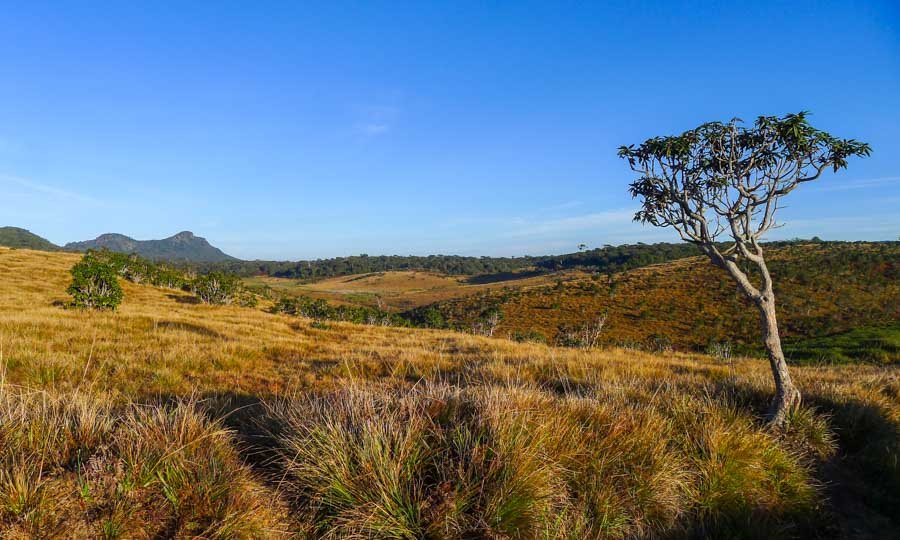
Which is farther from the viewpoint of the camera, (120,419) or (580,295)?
(580,295)

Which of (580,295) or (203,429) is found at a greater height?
(203,429)

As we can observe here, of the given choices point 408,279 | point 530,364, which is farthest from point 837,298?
point 408,279

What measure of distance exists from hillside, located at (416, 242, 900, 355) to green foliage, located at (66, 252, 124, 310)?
125 feet

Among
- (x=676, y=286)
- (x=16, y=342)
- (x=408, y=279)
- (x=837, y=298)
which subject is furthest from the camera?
(x=408, y=279)

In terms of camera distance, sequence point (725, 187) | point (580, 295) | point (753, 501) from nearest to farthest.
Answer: point (753, 501) < point (725, 187) < point (580, 295)

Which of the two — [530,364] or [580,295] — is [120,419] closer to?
[530,364]

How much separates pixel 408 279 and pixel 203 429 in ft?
540

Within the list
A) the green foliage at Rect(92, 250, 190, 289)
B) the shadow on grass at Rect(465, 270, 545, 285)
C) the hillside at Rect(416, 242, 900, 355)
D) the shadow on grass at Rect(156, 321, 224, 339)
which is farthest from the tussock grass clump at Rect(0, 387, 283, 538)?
the shadow on grass at Rect(465, 270, 545, 285)

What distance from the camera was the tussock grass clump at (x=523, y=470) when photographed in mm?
3088

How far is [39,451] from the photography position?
290 cm

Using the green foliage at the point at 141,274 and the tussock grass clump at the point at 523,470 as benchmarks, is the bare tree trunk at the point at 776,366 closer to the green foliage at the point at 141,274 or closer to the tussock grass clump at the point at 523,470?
the tussock grass clump at the point at 523,470

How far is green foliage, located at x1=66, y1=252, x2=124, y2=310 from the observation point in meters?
22.9

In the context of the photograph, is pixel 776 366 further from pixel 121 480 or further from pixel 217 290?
pixel 217 290

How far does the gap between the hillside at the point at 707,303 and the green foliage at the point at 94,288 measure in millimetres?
37992
